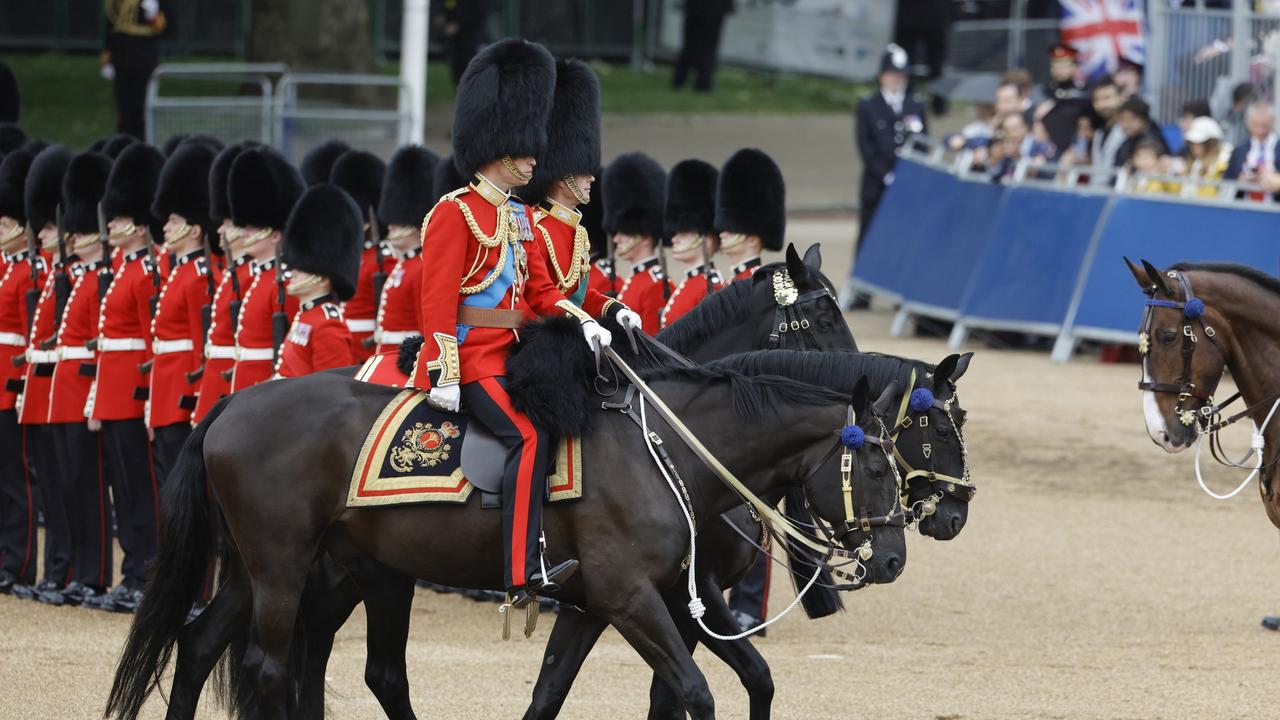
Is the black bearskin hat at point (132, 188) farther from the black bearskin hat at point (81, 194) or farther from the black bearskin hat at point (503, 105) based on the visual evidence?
the black bearskin hat at point (503, 105)

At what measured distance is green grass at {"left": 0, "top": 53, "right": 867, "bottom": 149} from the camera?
64.2ft

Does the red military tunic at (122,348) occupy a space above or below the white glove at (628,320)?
below

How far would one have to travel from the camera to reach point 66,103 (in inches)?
811

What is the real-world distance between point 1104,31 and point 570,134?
1388cm

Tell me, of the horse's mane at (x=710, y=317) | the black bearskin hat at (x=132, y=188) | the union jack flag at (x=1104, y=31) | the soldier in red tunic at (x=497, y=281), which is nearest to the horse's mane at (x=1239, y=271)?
the horse's mane at (x=710, y=317)

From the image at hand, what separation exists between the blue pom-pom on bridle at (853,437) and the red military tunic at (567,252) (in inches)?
38.2

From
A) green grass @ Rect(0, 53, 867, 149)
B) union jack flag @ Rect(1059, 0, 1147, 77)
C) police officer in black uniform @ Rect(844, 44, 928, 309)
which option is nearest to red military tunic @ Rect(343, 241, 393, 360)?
police officer in black uniform @ Rect(844, 44, 928, 309)

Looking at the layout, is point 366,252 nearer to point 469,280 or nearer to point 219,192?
point 219,192

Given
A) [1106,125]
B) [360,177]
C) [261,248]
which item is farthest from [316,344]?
[1106,125]

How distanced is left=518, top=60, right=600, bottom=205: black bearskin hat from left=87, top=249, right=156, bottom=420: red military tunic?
7.33 feet

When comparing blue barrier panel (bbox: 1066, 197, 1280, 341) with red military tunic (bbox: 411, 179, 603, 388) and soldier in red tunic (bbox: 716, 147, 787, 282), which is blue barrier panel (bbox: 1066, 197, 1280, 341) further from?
red military tunic (bbox: 411, 179, 603, 388)

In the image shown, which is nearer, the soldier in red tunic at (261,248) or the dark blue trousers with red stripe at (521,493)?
the dark blue trousers with red stripe at (521,493)

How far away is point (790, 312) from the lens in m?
6.74

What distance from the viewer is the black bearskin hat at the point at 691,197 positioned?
8.12 m
